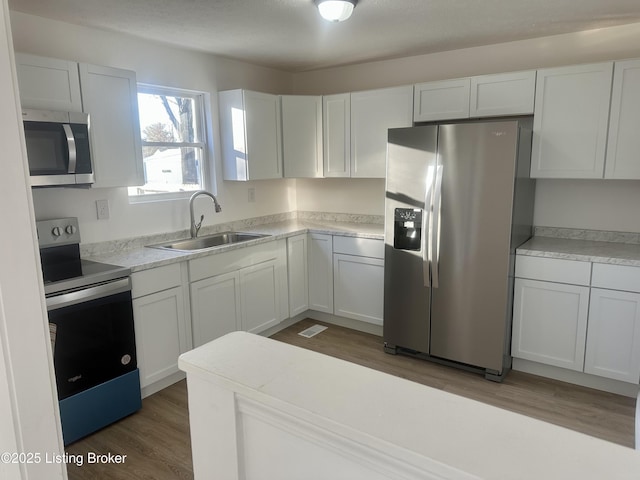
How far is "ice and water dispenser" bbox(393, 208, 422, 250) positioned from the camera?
3053 mm

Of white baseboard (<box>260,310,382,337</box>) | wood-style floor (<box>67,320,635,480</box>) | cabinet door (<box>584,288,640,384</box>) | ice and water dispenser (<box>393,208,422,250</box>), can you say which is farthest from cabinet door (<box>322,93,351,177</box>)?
cabinet door (<box>584,288,640,384</box>)

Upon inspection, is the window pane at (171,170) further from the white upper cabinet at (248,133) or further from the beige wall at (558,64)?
the beige wall at (558,64)

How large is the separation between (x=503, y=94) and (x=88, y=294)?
2976 millimetres

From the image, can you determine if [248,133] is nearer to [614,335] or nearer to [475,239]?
[475,239]

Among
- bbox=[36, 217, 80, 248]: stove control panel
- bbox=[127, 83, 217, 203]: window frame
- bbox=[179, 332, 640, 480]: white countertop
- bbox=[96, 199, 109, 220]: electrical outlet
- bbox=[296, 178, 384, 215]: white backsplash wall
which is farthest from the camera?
bbox=[296, 178, 384, 215]: white backsplash wall

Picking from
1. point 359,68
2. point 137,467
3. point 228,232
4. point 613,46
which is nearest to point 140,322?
point 137,467

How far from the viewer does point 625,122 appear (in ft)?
8.89

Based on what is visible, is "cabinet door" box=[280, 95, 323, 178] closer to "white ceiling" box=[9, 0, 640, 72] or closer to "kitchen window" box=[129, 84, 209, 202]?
"white ceiling" box=[9, 0, 640, 72]

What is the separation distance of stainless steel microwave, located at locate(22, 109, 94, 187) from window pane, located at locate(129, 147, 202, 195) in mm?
773

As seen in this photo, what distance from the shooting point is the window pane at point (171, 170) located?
3.30 meters

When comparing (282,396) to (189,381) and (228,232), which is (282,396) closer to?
(189,381)

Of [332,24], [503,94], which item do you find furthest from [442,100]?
[332,24]

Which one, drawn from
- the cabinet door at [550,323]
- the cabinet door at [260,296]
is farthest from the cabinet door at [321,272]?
the cabinet door at [550,323]

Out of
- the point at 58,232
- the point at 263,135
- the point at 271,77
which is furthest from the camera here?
the point at 271,77
